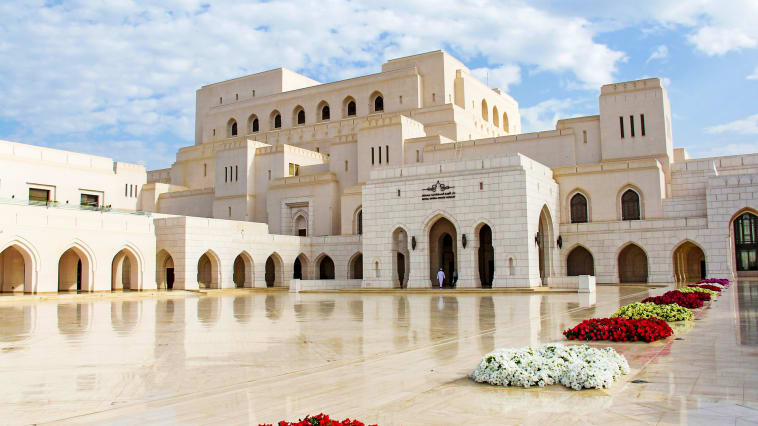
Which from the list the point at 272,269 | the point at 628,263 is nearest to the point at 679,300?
the point at 628,263

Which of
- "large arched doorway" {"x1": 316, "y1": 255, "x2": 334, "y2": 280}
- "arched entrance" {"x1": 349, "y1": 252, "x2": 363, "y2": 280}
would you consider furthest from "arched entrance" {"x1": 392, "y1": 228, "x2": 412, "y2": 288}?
"large arched doorway" {"x1": 316, "y1": 255, "x2": 334, "y2": 280}

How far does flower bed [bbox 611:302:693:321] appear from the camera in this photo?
45.1 ft

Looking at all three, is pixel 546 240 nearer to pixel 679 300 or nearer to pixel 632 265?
pixel 632 265

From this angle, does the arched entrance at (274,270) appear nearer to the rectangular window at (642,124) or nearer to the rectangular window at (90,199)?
the rectangular window at (90,199)

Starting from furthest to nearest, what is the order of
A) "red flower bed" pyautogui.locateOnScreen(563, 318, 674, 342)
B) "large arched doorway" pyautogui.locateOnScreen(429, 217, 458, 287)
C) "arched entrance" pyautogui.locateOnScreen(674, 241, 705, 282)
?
"arched entrance" pyautogui.locateOnScreen(674, 241, 705, 282) < "large arched doorway" pyautogui.locateOnScreen(429, 217, 458, 287) < "red flower bed" pyautogui.locateOnScreen(563, 318, 674, 342)

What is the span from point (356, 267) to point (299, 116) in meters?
21.1

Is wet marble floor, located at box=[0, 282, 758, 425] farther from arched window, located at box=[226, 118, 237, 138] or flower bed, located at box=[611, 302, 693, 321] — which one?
arched window, located at box=[226, 118, 237, 138]

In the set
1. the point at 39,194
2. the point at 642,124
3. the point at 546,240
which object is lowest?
the point at 546,240

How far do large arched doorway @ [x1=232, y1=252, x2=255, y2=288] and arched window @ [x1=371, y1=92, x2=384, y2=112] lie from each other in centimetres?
1927

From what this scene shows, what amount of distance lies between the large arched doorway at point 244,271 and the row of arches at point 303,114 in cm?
1839

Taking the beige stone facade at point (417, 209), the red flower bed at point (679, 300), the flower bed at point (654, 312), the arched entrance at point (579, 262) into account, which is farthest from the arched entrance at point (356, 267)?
the flower bed at point (654, 312)

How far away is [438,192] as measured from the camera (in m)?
35.8

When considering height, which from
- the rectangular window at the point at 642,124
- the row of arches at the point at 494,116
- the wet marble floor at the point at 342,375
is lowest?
the wet marble floor at the point at 342,375

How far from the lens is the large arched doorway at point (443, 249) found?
3906cm
